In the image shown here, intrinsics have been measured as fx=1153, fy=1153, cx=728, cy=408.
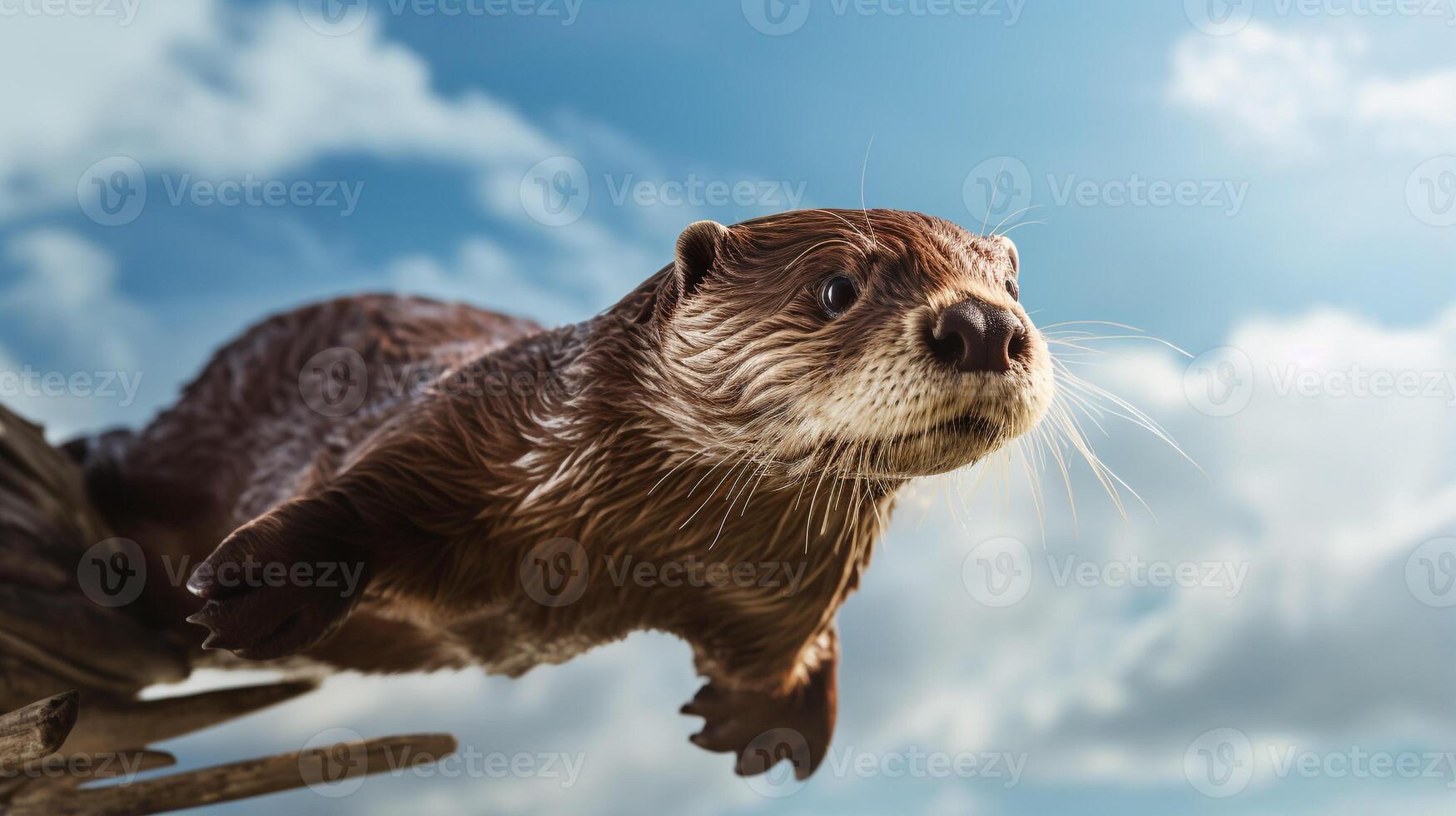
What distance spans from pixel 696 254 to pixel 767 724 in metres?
1.31

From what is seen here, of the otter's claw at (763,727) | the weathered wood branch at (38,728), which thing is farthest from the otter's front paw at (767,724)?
the weathered wood branch at (38,728)

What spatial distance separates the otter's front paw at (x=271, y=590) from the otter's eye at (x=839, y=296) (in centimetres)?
113

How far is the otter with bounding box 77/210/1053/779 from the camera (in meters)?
1.92

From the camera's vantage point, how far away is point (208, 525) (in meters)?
3.46

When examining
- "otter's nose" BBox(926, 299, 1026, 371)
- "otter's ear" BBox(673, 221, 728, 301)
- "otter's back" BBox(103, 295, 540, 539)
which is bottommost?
"otter's nose" BBox(926, 299, 1026, 371)

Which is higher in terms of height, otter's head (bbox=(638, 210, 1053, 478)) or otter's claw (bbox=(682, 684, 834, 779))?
otter's head (bbox=(638, 210, 1053, 478))

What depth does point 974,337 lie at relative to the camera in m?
1.82
